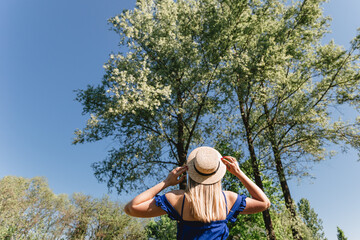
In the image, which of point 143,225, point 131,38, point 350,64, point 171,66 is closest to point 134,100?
point 171,66

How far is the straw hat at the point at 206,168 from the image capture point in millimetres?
2338

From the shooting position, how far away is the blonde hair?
2.27 m

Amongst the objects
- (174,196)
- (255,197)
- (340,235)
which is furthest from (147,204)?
(340,235)

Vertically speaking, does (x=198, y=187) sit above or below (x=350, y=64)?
below

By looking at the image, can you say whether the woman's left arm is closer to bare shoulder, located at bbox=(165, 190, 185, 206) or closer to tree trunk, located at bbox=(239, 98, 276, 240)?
bare shoulder, located at bbox=(165, 190, 185, 206)

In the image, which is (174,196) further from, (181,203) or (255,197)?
(255,197)

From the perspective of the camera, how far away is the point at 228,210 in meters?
2.51

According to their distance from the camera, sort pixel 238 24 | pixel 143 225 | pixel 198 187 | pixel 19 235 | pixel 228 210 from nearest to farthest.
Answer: pixel 198 187, pixel 228 210, pixel 19 235, pixel 238 24, pixel 143 225

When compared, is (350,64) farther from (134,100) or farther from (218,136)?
(134,100)

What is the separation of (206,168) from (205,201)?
34 centimetres

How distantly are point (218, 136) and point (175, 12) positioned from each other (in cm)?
1078

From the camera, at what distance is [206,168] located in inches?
91.4

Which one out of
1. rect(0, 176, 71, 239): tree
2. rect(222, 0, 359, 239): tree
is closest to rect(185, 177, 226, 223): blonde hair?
rect(222, 0, 359, 239): tree

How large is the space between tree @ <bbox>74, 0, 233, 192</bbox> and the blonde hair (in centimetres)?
1315
